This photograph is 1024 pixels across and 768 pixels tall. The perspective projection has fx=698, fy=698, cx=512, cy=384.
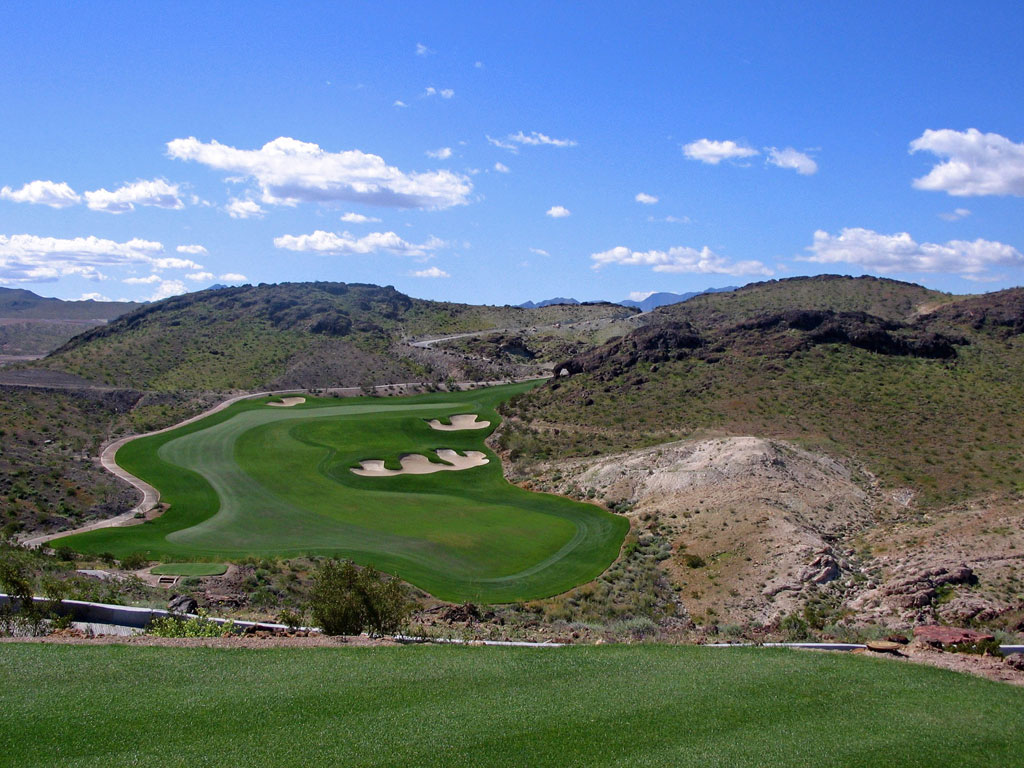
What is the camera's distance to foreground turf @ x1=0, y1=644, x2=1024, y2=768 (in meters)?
9.61

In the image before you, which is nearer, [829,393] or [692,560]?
[692,560]

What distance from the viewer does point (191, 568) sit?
24484 mm

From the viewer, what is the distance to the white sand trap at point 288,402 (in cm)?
6611

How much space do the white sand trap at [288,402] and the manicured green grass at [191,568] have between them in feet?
134

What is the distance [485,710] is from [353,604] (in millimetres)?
5404

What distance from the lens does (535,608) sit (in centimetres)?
2330

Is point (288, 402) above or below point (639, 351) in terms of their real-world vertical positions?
below

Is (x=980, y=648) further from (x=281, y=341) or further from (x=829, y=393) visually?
(x=281, y=341)

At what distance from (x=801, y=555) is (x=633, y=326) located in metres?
87.6

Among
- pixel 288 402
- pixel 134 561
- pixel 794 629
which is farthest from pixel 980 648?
pixel 288 402

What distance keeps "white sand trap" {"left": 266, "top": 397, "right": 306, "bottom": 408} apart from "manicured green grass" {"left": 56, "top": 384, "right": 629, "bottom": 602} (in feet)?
36.5

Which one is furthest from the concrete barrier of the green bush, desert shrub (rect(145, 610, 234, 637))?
the green bush

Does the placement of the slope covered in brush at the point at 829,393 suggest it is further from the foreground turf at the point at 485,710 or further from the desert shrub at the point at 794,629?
the foreground turf at the point at 485,710

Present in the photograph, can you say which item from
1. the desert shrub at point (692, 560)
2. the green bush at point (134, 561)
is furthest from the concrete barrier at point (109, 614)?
the desert shrub at point (692, 560)
